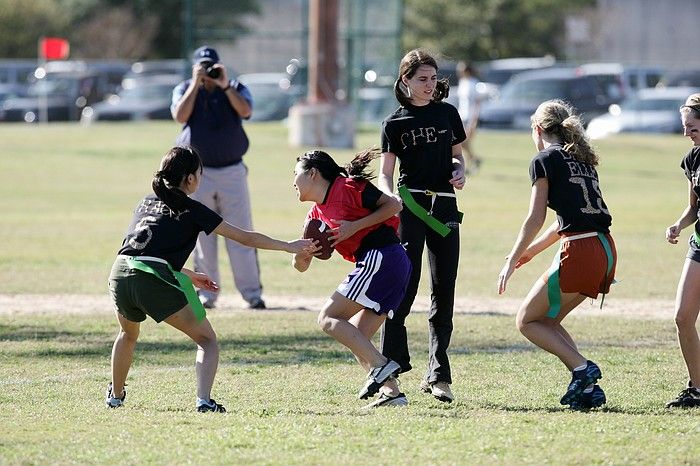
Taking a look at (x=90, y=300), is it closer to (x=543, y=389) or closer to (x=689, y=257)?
(x=543, y=389)

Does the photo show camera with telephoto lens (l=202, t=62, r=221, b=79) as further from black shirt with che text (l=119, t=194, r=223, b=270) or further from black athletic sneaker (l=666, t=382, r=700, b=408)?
black athletic sneaker (l=666, t=382, r=700, b=408)

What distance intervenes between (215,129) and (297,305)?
5.96 ft

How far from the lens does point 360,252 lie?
274 inches

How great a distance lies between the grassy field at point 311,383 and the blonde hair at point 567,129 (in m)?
1.39

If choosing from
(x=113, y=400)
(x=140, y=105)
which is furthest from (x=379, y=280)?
(x=140, y=105)

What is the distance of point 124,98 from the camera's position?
130ft

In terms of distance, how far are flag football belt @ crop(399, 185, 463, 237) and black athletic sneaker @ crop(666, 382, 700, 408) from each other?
158cm

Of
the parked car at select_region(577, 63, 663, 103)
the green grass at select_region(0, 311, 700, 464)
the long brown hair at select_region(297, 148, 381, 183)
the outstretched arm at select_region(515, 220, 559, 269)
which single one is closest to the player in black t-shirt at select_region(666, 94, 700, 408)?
the green grass at select_region(0, 311, 700, 464)

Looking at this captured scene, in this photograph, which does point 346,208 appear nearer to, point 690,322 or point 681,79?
point 690,322

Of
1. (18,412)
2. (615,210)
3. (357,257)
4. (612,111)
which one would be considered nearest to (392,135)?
(357,257)

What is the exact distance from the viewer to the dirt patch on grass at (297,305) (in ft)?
37.2

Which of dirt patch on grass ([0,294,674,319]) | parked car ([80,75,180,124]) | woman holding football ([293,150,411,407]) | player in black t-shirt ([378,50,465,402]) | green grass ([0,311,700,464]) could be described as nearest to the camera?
green grass ([0,311,700,464])

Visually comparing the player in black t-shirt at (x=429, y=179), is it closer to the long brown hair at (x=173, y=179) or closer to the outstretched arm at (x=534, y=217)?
the outstretched arm at (x=534, y=217)

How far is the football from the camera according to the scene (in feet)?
22.3
